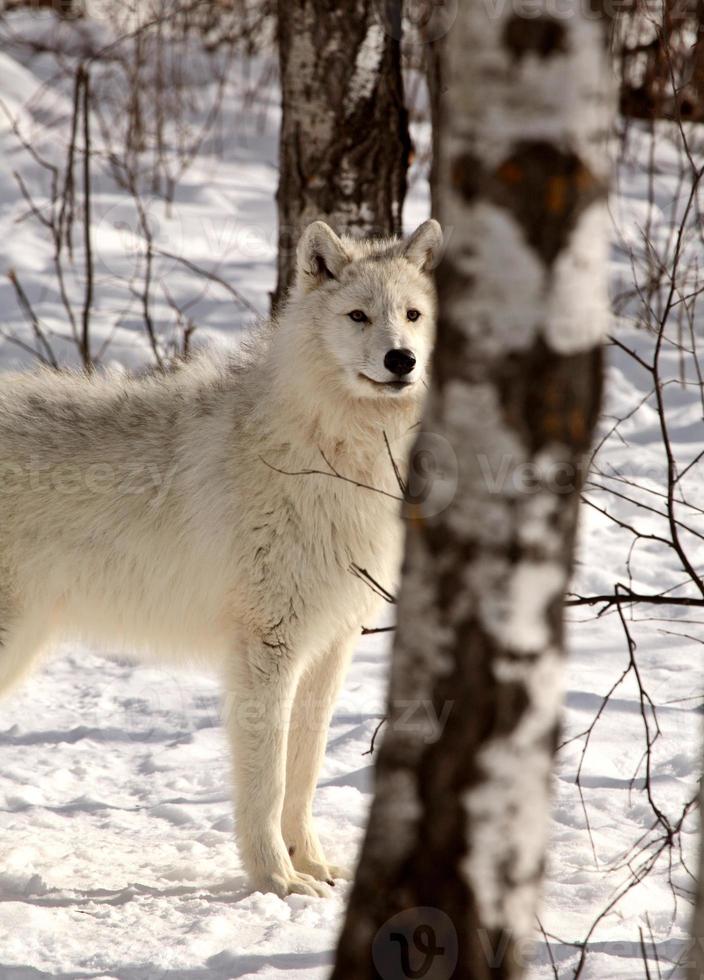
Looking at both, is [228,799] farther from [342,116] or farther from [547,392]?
[342,116]

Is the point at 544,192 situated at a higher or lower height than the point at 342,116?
lower

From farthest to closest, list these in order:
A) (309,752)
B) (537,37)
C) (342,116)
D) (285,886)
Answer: (342,116), (309,752), (285,886), (537,37)

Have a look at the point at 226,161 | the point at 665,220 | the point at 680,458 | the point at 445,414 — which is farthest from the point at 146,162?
the point at 445,414

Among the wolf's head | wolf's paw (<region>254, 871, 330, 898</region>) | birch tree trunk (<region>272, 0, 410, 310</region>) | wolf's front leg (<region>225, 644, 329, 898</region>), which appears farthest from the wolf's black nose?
birch tree trunk (<region>272, 0, 410, 310</region>)

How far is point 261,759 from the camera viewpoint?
150 inches

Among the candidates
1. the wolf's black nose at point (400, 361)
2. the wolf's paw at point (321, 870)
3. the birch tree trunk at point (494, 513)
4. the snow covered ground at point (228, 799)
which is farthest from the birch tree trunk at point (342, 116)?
the birch tree trunk at point (494, 513)

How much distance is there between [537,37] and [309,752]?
3045 mm

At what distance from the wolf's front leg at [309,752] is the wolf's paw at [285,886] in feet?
0.64

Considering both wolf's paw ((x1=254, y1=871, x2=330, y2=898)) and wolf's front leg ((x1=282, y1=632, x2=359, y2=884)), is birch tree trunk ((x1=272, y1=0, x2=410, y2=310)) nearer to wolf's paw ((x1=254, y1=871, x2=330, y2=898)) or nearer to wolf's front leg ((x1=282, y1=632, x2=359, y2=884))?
wolf's front leg ((x1=282, y1=632, x2=359, y2=884))

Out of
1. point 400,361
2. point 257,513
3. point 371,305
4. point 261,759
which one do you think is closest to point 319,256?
point 371,305

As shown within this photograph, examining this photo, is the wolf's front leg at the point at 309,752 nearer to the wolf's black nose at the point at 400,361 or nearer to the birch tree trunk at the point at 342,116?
the wolf's black nose at the point at 400,361

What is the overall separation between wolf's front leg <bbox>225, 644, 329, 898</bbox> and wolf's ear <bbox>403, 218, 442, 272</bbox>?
1498 mm

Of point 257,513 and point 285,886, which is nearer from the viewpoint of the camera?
point 285,886

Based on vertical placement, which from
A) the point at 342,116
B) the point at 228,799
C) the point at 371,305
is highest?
the point at 342,116
